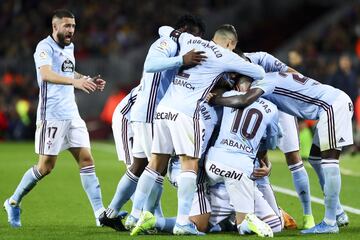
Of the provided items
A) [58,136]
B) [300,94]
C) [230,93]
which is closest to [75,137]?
[58,136]

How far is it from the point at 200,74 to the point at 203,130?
0.55 metres

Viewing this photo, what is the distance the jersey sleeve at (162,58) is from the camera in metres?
9.88

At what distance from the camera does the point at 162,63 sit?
9867 millimetres

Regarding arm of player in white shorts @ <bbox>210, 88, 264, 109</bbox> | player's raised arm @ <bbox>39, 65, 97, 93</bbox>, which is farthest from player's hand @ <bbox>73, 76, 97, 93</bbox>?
arm of player in white shorts @ <bbox>210, 88, 264, 109</bbox>

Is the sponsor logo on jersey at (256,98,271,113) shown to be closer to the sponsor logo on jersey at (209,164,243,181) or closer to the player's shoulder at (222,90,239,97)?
the player's shoulder at (222,90,239,97)

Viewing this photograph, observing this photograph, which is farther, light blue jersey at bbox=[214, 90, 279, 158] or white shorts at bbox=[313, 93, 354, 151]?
white shorts at bbox=[313, 93, 354, 151]

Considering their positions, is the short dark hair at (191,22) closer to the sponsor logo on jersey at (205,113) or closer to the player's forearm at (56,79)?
the sponsor logo on jersey at (205,113)

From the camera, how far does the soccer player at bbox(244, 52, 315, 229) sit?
10.6 m

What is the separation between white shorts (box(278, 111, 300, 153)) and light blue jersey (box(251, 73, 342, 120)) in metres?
0.56

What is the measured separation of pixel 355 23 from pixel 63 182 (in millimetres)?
13923

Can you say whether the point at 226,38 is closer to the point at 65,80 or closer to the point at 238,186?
the point at 238,186

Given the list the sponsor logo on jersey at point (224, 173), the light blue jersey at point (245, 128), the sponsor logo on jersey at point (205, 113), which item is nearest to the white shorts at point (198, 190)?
the sponsor logo on jersey at point (224, 173)

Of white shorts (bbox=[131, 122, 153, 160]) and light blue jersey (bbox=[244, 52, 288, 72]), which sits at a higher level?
light blue jersey (bbox=[244, 52, 288, 72])

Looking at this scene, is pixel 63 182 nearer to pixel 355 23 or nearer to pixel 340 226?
Result: pixel 340 226
